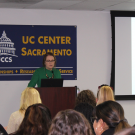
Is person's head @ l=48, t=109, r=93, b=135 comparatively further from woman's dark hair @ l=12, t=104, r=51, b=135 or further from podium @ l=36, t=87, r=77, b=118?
podium @ l=36, t=87, r=77, b=118

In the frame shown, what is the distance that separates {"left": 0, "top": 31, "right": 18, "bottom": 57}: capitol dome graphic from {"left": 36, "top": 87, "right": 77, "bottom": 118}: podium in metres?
2.14

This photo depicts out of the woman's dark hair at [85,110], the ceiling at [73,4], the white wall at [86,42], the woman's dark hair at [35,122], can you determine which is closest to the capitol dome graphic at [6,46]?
the white wall at [86,42]

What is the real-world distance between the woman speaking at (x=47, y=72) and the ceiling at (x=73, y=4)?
1158 mm

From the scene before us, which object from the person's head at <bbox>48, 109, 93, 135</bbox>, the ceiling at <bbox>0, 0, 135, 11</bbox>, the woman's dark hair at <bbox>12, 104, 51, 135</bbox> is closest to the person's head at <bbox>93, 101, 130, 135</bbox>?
the woman's dark hair at <bbox>12, 104, 51, 135</bbox>

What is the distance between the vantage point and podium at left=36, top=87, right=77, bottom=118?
329 cm

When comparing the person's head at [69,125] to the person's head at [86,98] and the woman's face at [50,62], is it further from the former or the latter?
the woman's face at [50,62]

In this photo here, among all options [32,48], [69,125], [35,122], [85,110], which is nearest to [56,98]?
[85,110]

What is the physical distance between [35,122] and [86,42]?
3.82 m

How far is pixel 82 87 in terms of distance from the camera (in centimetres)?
527

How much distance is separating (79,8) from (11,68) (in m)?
2.04

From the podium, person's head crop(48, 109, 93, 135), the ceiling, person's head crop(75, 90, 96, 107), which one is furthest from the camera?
the ceiling

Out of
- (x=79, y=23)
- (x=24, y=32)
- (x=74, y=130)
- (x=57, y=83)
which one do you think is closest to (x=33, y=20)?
(x=24, y=32)

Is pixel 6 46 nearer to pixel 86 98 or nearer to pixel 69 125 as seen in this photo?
pixel 86 98

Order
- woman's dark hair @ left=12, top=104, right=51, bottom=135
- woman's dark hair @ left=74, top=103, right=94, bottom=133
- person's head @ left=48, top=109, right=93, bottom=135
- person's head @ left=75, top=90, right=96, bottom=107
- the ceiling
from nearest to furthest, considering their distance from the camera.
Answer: person's head @ left=48, top=109, right=93, bottom=135 → woman's dark hair @ left=12, top=104, right=51, bottom=135 → woman's dark hair @ left=74, top=103, right=94, bottom=133 → person's head @ left=75, top=90, right=96, bottom=107 → the ceiling
